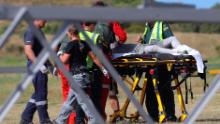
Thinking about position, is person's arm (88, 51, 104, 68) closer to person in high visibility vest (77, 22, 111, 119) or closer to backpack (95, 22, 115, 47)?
person in high visibility vest (77, 22, 111, 119)

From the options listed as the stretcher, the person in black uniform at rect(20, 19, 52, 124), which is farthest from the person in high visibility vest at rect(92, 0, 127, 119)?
the person in black uniform at rect(20, 19, 52, 124)

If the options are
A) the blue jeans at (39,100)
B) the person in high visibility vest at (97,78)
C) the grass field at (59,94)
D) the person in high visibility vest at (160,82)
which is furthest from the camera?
the grass field at (59,94)

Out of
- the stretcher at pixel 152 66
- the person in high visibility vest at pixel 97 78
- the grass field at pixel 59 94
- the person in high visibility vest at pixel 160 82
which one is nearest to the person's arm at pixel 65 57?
the person in high visibility vest at pixel 97 78

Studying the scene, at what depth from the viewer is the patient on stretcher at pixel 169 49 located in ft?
38.4

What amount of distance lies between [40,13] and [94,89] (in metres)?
6.10

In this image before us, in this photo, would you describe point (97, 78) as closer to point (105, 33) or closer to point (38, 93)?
point (105, 33)

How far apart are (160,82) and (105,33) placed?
4.52 feet

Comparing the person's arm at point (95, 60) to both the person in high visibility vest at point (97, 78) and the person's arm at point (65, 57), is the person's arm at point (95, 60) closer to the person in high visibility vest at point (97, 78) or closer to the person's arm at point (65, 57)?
the person in high visibility vest at point (97, 78)

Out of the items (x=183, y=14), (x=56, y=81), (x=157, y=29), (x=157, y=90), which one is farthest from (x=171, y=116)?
(x=56, y=81)

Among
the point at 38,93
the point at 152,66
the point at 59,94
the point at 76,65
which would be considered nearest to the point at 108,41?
the point at 152,66

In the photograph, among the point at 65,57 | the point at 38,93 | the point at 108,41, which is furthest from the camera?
the point at 38,93

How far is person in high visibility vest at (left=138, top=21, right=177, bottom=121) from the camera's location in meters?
12.3

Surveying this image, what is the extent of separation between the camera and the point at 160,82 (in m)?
12.5

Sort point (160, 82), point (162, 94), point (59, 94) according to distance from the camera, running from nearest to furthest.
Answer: point (160, 82) < point (162, 94) < point (59, 94)
